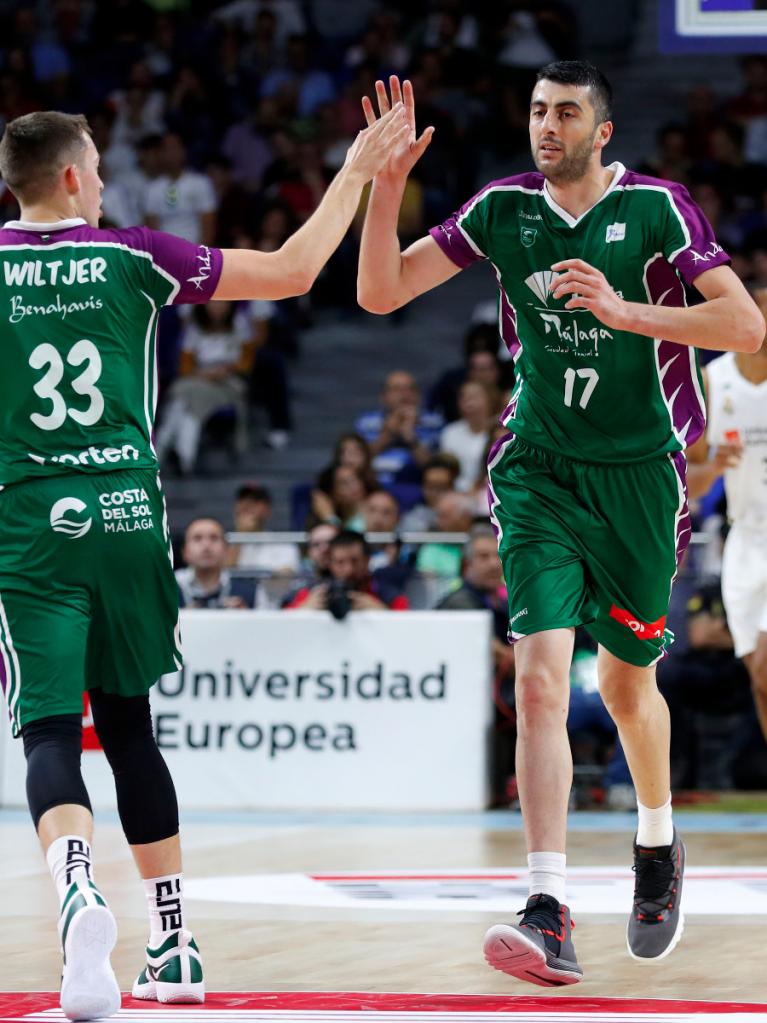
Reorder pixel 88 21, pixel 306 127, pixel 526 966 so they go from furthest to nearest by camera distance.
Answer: pixel 88 21
pixel 306 127
pixel 526 966

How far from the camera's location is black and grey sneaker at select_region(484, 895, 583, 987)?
437 centimetres

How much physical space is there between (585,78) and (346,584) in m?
5.94

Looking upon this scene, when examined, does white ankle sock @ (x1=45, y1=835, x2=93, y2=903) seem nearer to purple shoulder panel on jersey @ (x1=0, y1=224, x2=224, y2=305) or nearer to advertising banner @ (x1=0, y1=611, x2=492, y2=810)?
purple shoulder panel on jersey @ (x1=0, y1=224, x2=224, y2=305)

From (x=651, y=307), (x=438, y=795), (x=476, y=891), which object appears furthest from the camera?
(x=438, y=795)

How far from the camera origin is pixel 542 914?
456 cm

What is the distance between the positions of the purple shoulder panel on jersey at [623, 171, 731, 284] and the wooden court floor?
6.43ft

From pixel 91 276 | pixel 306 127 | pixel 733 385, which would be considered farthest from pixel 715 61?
pixel 91 276

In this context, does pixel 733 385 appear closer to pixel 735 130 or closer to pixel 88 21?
pixel 735 130

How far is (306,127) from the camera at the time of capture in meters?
18.5

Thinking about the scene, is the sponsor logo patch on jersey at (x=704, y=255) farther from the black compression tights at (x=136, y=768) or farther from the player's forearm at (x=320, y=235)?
the black compression tights at (x=136, y=768)

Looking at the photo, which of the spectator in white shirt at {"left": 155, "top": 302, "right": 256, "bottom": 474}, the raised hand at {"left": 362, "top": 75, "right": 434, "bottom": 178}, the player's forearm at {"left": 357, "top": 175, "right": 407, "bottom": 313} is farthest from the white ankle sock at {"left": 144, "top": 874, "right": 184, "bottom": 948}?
the spectator in white shirt at {"left": 155, "top": 302, "right": 256, "bottom": 474}

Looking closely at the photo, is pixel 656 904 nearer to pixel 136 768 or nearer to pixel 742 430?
pixel 136 768

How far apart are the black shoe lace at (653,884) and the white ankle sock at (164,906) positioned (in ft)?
4.68

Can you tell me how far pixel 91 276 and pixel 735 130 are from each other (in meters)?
13.8
